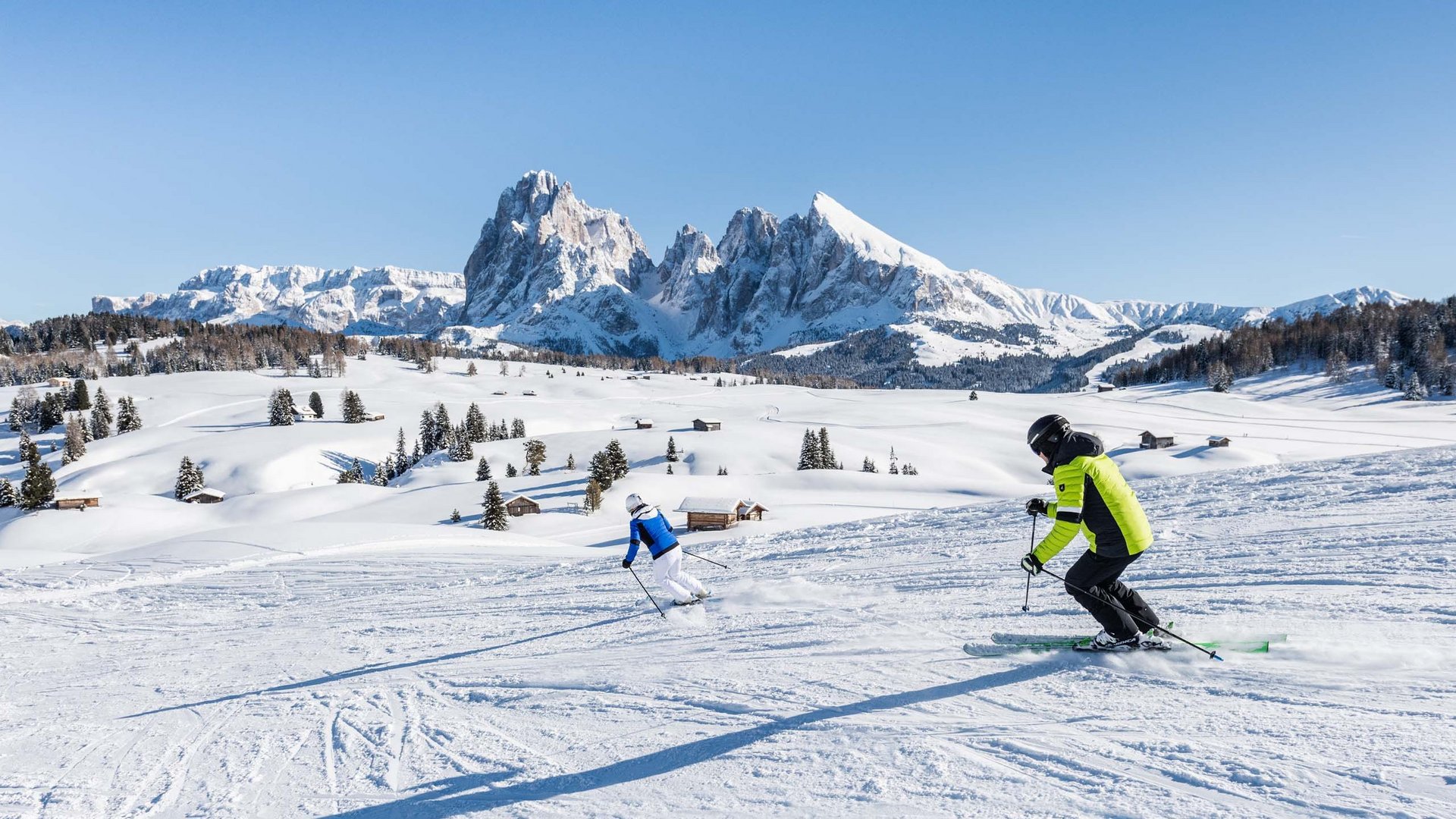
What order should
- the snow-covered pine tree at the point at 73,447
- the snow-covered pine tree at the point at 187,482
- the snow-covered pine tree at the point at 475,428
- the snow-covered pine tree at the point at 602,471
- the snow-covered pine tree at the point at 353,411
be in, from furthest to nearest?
the snow-covered pine tree at the point at 353,411 < the snow-covered pine tree at the point at 475,428 < the snow-covered pine tree at the point at 73,447 < the snow-covered pine tree at the point at 187,482 < the snow-covered pine tree at the point at 602,471

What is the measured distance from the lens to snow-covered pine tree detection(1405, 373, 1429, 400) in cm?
9575

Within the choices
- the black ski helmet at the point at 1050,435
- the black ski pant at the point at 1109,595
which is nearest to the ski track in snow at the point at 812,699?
the black ski pant at the point at 1109,595

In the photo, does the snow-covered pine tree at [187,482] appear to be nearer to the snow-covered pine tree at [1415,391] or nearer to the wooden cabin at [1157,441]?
the wooden cabin at [1157,441]

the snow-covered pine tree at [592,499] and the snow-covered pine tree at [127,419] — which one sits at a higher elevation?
the snow-covered pine tree at [127,419]

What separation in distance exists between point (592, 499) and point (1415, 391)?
4601 inches

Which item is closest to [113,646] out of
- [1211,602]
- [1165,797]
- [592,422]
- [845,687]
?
[845,687]

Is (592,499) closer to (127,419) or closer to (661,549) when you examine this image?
(661,549)

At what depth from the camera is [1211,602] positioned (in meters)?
8.09

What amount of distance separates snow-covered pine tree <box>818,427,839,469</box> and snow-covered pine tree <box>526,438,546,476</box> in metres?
28.6

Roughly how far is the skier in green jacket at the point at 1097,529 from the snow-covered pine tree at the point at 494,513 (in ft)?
138

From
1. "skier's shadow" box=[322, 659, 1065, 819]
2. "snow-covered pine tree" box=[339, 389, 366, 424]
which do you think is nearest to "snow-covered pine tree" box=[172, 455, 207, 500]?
"snow-covered pine tree" box=[339, 389, 366, 424]

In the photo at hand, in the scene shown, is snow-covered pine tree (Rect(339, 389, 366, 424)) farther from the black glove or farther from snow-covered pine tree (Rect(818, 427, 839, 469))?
the black glove

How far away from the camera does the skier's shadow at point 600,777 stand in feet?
17.7

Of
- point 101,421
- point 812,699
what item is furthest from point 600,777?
point 101,421
